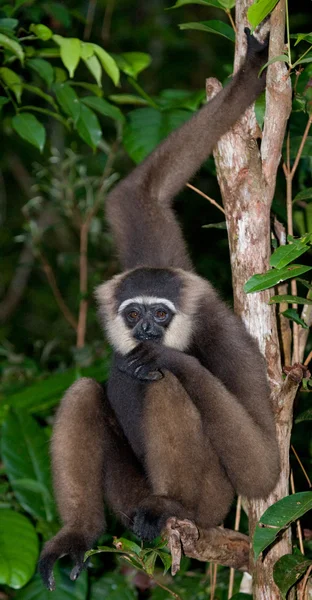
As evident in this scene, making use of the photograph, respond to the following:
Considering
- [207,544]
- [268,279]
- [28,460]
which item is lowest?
[207,544]

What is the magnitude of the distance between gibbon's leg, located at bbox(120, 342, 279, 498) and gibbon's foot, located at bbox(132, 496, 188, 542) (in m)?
0.36

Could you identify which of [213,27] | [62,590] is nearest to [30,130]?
[213,27]

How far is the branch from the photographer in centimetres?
331

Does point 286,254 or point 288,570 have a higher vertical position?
point 286,254

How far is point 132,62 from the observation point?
477 cm

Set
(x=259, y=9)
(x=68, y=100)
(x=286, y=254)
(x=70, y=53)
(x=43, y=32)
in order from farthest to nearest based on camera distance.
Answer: (x=68, y=100) < (x=43, y=32) < (x=70, y=53) < (x=259, y=9) < (x=286, y=254)

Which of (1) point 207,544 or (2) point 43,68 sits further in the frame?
(2) point 43,68

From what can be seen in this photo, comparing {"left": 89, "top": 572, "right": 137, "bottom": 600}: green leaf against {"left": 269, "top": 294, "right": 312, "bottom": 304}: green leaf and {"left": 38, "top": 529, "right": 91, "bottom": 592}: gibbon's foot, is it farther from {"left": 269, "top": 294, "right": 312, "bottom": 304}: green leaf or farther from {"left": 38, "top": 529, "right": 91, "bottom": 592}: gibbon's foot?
{"left": 269, "top": 294, "right": 312, "bottom": 304}: green leaf

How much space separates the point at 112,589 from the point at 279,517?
2054mm

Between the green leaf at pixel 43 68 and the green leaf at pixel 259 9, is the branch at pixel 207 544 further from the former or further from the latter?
the green leaf at pixel 43 68

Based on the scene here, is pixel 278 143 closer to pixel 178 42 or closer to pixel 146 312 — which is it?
pixel 146 312

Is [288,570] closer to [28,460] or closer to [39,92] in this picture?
[28,460]

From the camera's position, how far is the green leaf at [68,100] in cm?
431

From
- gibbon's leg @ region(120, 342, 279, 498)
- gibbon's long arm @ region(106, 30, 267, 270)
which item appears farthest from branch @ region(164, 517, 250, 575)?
gibbon's long arm @ region(106, 30, 267, 270)
